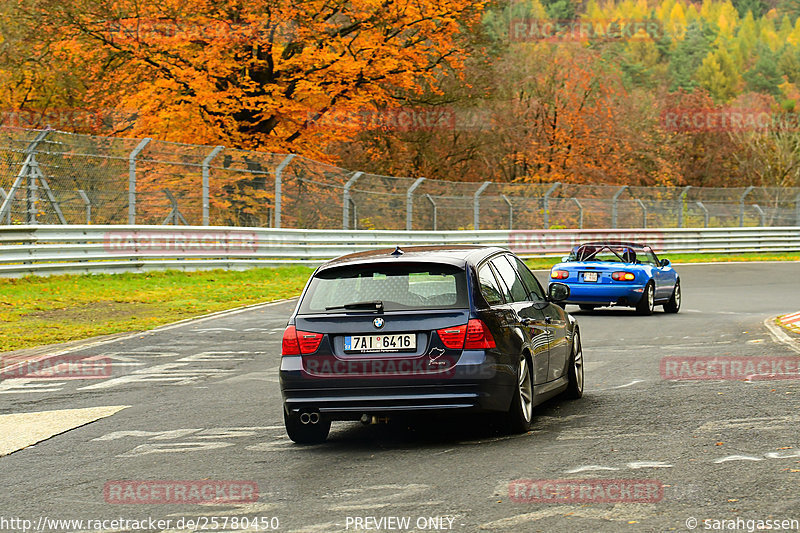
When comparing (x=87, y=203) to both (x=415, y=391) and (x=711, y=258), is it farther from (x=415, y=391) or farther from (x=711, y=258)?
(x=711, y=258)

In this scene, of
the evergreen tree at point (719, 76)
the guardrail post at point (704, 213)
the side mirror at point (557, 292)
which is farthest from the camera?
the evergreen tree at point (719, 76)

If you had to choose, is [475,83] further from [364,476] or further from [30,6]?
[364,476]

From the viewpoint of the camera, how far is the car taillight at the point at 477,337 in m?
7.45

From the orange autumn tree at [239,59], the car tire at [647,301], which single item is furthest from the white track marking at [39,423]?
the orange autumn tree at [239,59]

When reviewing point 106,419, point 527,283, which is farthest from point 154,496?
point 527,283

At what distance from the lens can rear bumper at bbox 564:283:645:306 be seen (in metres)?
18.2

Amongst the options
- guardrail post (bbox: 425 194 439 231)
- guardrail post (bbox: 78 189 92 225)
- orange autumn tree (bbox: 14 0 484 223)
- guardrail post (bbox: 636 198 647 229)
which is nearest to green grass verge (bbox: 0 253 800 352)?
guardrail post (bbox: 78 189 92 225)

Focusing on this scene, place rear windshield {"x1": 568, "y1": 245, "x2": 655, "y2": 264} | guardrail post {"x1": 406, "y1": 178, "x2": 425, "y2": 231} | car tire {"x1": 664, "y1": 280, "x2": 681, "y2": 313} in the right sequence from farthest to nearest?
guardrail post {"x1": 406, "y1": 178, "x2": 425, "y2": 231} < car tire {"x1": 664, "y1": 280, "x2": 681, "y2": 313} < rear windshield {"x1": 568, "y1": 245, "x2": 655, "y2": 264}

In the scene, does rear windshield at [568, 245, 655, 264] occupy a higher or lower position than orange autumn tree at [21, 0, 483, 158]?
lower

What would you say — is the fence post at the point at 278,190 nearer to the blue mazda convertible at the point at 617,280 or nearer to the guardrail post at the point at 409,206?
the guardrail post at the point at 409,206

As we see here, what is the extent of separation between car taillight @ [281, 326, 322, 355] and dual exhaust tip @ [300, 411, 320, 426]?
44 cm

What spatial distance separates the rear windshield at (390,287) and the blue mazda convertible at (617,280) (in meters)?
10.4

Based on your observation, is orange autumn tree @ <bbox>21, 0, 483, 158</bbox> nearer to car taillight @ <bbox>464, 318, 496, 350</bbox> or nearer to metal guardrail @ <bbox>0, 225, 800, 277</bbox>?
metal guardrail @ <bbox>0, 225, 800, 277</bbox>

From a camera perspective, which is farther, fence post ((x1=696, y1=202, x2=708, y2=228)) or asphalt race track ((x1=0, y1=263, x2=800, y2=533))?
fence post ((x1=696, y1=202, x2=708, y2=228))
